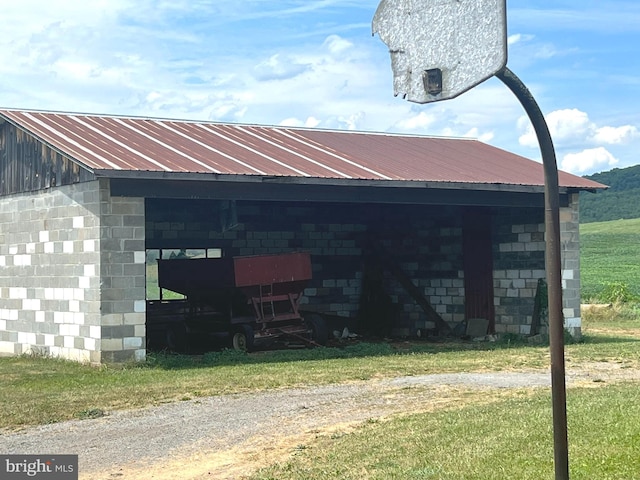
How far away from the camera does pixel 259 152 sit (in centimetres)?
2241

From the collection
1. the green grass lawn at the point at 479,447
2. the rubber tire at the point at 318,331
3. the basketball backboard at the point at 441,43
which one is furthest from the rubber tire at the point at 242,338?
the basketball backboard at the point at 441,43

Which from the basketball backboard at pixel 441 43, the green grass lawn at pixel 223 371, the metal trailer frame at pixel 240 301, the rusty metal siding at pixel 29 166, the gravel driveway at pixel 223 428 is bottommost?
the gravel driveway at pixel 223 428

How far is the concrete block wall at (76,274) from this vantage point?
18.4 m

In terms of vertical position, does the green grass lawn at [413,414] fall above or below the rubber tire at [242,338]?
below

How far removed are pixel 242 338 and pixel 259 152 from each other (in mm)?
4255

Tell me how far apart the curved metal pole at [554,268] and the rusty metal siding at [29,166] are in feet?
43.6

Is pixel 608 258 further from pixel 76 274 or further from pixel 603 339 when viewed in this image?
pixel 76 274

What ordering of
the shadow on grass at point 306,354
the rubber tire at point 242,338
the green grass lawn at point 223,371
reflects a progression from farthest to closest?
the rubber tire at point 242,338
the shadow on grass at point 306,354
the green grass lawn at point 223,371

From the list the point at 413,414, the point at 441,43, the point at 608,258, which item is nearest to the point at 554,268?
the point at 441,43

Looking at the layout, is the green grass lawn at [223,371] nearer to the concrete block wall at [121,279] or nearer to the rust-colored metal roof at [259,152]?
the concrete block wall at [121,279]

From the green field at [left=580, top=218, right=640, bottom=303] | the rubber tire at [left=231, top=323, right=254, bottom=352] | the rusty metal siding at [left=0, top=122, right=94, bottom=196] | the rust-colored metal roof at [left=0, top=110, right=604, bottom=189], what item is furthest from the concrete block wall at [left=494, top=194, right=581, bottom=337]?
the green field at [left=580, top=218, right=640, bottom=303]

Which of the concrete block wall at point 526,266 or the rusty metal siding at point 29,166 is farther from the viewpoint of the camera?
the concrete block wall at point 526,266

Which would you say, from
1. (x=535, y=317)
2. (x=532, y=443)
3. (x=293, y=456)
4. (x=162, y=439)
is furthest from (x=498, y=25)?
(x=535, y=317)

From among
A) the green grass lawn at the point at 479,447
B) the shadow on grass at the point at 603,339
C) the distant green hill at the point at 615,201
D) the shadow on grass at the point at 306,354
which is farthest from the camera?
the distant green hill at the point at 615,201
